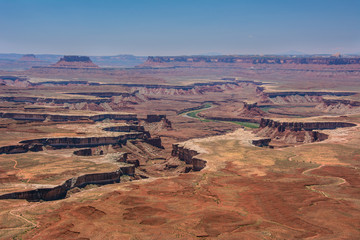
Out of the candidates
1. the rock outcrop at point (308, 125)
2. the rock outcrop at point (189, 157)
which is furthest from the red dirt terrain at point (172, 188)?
the rock outcrop at point (308, 125)

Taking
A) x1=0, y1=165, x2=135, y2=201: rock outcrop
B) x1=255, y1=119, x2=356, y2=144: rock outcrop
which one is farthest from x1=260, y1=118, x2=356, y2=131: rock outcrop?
x1=0, y1=165, x2=135, y2=201: rock outcrop

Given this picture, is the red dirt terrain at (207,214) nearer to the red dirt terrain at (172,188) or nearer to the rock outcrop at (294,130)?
the red dirt terrain at (172,188)

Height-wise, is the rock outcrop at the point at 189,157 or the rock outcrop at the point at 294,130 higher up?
the rock outcrop at the point at 189,157

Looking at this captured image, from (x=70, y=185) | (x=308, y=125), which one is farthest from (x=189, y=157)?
(x=308, y=125)

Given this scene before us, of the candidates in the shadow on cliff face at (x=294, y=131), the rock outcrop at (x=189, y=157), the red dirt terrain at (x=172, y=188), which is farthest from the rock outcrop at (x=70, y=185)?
the shadow on cliff face at (x=294, y=131)

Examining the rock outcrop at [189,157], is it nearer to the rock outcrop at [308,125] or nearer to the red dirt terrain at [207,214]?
the red dirt terrain at [207,214]

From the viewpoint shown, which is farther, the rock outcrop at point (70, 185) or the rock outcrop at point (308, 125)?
the rock outcrop at point (308, 125)

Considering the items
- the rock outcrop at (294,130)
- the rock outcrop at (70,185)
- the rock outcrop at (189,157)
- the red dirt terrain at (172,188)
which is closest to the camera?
the red dirt terrain at (172,188)

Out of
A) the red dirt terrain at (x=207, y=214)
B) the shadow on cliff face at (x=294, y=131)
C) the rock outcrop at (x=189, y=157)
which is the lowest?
the shadow on cliff face at (x=294, y=131)

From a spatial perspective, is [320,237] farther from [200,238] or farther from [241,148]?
[241,148]

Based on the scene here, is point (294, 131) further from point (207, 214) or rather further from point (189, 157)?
point (207, 214)

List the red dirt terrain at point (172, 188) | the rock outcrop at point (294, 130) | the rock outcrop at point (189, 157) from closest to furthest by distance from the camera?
the red dirt terrain at point (172, 188), the rock outcrop at point (189, 157), the rock outcrop at point (294, 130)

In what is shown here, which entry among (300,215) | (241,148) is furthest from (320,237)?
(241,148)
